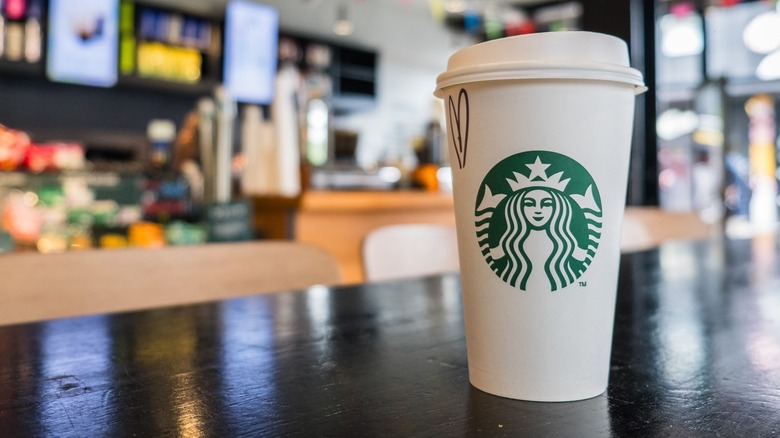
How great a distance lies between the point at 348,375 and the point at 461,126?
17cm

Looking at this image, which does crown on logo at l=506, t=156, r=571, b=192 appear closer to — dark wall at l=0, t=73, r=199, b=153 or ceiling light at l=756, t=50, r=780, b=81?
dark wall at l=0, t=73, r=199, b=153

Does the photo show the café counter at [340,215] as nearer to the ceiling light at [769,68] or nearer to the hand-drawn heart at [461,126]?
the hand-drawn heart at [461,126]

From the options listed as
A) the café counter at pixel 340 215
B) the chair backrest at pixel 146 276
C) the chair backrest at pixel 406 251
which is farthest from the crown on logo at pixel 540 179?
the café counter at pixel 340 215

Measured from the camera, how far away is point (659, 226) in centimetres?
223

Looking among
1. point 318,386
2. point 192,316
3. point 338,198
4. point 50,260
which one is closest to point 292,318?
point 192,316

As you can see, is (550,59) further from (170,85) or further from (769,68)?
(769,68)

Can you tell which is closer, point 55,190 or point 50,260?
point 50,260

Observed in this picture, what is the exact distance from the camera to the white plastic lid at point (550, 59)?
356 millimetres

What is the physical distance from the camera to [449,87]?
1.30 ft

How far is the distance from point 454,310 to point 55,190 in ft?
10.3

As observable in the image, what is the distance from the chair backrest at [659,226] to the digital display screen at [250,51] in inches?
148

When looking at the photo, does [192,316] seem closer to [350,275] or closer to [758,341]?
[758,341]

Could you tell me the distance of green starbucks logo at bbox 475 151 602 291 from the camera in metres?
0.37

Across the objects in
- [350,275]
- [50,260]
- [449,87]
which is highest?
[449,87]
